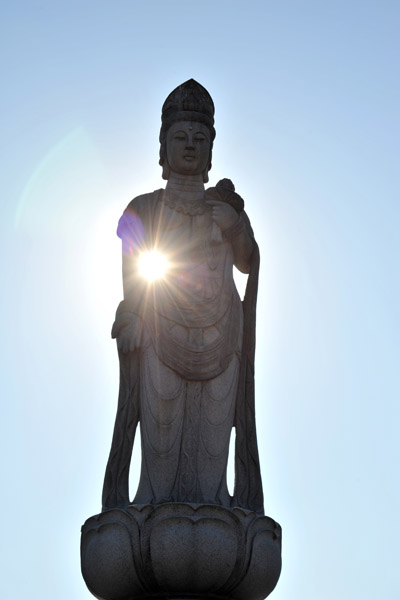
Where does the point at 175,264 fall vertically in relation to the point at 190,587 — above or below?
above

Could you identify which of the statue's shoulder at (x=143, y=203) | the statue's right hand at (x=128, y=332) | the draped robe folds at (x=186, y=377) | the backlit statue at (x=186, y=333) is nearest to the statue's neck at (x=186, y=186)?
the backlit statue at (x=186, y=333)

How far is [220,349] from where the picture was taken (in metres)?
9.52

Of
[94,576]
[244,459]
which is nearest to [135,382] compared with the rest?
[244,459]

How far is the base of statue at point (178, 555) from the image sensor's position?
8359 mm

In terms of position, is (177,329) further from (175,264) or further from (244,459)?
(244,459)

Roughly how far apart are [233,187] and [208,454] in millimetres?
2646

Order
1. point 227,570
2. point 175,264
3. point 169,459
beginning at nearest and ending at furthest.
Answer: point 227,570, point 169,459, point 175,264

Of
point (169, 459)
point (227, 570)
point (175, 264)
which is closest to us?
point (227, 570)

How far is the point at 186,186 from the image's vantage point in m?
10.4

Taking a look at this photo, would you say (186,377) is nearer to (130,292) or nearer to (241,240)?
(130,292)

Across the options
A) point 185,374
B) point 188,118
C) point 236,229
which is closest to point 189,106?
point 188,118

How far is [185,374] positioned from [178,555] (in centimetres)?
170

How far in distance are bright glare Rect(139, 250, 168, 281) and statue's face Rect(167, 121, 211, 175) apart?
0.95 meters

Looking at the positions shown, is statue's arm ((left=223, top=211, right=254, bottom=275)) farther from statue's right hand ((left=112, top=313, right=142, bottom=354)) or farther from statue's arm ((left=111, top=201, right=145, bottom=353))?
statue's right hand ((left=112, top=313, right=142, bottom=354))
